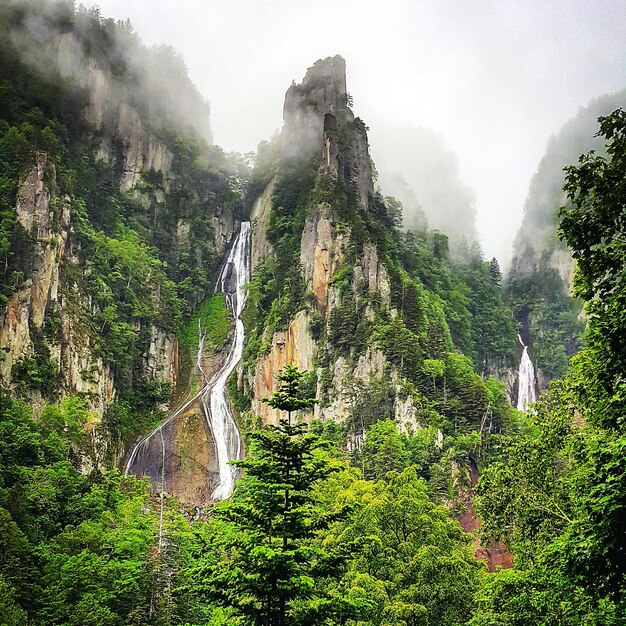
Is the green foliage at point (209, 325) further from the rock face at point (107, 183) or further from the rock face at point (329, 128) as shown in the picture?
the rock face at point (329, 128)

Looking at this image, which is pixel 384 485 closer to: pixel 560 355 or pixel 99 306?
pixel 99 306

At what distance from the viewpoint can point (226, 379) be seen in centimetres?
7438

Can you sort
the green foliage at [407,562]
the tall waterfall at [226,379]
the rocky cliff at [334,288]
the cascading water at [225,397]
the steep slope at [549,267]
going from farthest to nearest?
the steep slope at [549,267] → the tall waterfall at [226,379] → the cascading water at [225,397] → the rocky cliff at [334,288] → the green foliage at [407,562]

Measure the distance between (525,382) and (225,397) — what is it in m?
46.2

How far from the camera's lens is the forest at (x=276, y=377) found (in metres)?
12.3

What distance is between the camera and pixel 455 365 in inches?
2398

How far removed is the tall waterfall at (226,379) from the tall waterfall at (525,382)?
40.5 meters

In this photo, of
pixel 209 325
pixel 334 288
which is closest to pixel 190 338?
pixel 209 325

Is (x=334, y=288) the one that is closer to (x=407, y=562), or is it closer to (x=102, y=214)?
(x=102, y=214)

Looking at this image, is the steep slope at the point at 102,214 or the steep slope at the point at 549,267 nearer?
the steep slope at the point at 102,214

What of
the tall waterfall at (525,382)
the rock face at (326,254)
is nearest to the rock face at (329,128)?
the rock face at (326,254)

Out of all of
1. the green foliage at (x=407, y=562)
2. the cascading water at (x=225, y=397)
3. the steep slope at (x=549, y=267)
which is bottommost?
the green foliage at (x=407, y=562)

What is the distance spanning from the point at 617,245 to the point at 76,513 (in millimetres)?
38228

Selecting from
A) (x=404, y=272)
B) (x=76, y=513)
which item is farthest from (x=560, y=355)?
(x=76, y=513)
